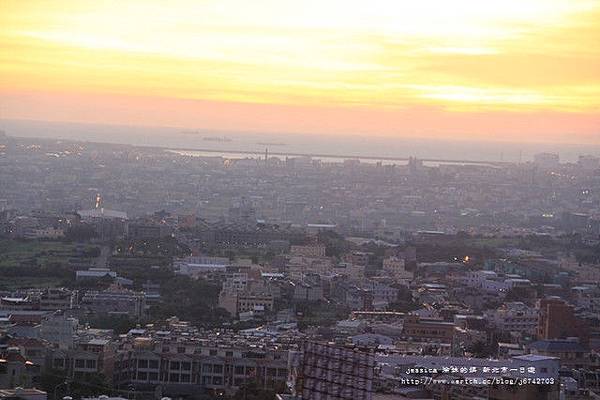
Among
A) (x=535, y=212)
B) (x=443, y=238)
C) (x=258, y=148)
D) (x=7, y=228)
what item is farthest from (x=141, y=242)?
(x=258, y=148)

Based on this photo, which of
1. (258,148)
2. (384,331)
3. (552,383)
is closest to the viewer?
(552,383)

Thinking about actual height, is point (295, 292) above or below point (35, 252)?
above

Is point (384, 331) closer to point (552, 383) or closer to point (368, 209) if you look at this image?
point (552, 383)

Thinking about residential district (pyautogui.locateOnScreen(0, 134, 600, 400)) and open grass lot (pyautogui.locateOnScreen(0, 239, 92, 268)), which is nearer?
residential district (pyautogui.locateOnScreen(0, 134, 600, 400))

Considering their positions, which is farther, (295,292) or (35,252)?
(35,252)

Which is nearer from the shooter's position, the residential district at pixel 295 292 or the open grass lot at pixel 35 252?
the residential district at pixel 295 292
